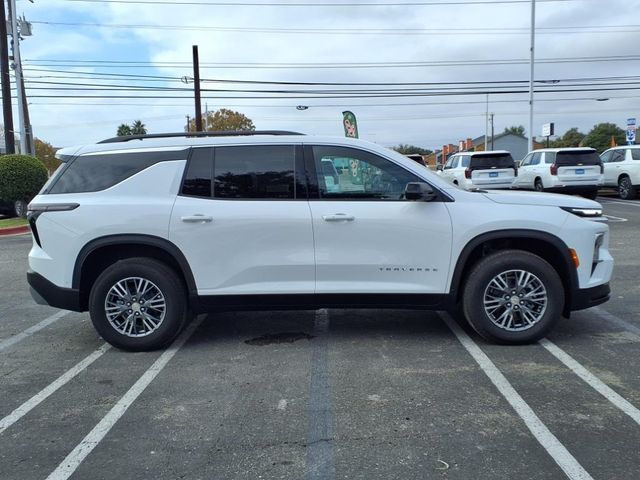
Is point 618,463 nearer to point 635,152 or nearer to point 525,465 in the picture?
point 525,465

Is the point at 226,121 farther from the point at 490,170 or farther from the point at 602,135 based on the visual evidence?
the point at 602,135

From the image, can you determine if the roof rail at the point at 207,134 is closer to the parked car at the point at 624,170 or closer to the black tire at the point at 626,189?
the parked car at the point at 624,170

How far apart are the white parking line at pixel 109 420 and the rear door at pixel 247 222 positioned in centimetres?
70

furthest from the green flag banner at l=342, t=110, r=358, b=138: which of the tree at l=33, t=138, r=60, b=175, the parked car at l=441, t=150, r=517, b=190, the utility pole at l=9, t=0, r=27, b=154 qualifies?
the tree at l=33, t=138, r=60, b=175

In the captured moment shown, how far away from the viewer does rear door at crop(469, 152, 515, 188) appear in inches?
792

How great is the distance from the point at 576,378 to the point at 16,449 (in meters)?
3.91

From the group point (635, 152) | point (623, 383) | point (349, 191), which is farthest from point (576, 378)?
point (635, 152)

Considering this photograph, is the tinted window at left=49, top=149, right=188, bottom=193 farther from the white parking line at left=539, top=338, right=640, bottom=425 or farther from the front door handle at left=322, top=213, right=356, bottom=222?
the white parking line at left=539, top=338, right=640, bottom=425

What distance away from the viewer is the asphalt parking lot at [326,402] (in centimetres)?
332

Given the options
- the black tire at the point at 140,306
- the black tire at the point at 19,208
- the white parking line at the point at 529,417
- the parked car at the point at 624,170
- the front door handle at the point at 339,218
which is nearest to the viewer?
the white parking line at the point at 529,417

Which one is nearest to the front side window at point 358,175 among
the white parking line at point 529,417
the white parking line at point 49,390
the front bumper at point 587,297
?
the white parking line at point 529,417

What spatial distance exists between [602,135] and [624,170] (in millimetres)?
86786

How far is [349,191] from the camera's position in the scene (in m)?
5.20

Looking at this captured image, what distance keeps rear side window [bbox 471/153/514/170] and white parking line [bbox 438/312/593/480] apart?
15.5 metres
